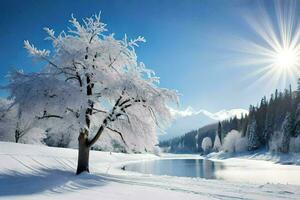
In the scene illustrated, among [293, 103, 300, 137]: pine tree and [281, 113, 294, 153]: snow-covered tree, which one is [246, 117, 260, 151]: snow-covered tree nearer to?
[281, 113, 294, 153]: snow-covered tree

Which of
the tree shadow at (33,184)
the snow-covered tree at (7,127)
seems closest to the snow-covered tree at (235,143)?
the snow-covered tree at (7,127)

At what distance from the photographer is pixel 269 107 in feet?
343

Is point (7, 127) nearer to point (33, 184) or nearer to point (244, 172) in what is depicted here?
point (33, 184)

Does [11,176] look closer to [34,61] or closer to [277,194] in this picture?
[34,61]

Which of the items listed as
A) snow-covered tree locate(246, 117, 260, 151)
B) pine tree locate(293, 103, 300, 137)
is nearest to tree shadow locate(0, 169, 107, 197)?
pine tree locate(293, 103, 300, 137)

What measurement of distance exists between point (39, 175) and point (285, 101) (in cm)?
9526

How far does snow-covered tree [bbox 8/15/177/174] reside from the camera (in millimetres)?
18641

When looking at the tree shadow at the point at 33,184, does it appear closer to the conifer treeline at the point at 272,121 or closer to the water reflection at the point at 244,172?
the water reflection at the point at 244,172

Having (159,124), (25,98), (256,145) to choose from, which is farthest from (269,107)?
(25,98)

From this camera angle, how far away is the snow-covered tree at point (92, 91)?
18.6 metres

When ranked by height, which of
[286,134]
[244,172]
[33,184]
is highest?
[286,134]

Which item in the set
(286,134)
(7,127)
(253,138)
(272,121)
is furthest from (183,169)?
(272,121)

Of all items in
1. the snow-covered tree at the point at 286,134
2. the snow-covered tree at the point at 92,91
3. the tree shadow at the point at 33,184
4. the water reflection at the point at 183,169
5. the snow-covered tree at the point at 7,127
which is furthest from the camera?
the snow-covered tree at the point at 286,134

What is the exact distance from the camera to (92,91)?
68.1 feet
